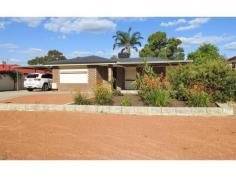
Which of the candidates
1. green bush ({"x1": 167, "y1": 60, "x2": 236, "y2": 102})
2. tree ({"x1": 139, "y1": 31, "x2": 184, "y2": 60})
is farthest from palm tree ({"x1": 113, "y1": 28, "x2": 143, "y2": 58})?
green bush ({"x1": 167, "y1": 60, "x2": 236, "y2": 102})

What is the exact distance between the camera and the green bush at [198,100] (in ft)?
38.4

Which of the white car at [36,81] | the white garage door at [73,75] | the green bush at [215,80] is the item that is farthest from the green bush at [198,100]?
the white car at [36,81]

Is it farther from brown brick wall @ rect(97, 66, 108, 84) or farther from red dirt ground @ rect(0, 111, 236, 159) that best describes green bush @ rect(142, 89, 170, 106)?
brown brick wall @ rect(97, 66, 108, 84)

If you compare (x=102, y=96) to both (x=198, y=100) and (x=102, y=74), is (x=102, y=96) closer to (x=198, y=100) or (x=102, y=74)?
(x=198, y=100)

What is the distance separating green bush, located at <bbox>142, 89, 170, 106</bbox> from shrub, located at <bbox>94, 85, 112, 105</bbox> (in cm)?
161

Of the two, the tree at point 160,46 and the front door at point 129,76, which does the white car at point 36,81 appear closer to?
the front door at point 129,76

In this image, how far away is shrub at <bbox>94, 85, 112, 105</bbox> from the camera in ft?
42.3
